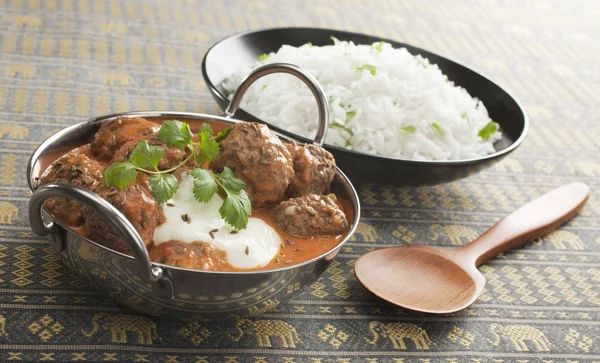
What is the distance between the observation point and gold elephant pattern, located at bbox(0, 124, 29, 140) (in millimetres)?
2625

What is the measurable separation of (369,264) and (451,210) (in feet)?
2.14

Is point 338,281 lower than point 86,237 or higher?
lower

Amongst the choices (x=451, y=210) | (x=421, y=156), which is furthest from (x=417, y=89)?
(x=451, y=210)

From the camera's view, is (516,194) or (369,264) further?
(516,194)

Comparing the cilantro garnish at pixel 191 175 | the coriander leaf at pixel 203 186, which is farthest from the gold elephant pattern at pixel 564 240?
the coriander leaf at pixel 203 186

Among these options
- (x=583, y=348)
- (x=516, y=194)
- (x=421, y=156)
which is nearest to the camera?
(x=583, y=348)

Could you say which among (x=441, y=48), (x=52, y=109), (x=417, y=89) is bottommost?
(x=52, y=109)

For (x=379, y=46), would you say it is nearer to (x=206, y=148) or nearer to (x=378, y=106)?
(x=378, y=106)

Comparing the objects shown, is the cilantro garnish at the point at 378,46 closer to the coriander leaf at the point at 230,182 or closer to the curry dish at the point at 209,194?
the curry dish at the point at 209,194

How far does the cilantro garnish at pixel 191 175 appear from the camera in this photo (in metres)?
1.70

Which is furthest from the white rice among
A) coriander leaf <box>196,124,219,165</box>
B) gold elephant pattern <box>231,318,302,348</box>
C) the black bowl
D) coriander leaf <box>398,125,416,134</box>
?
gold elephant pattern <box>231,318,302,348</box>

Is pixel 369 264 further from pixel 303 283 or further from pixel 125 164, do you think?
pixel 125 164

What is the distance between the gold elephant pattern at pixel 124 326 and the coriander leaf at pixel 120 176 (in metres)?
0.37

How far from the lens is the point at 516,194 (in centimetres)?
292
